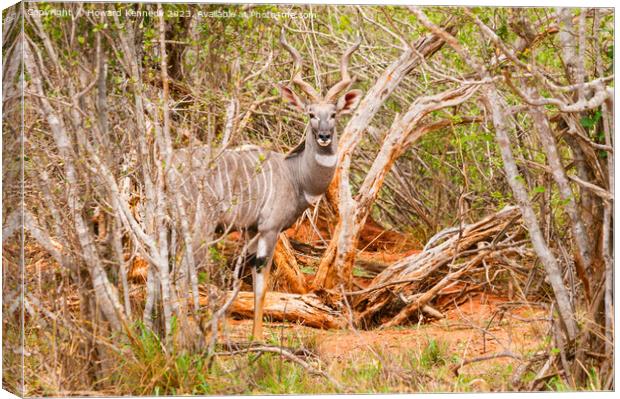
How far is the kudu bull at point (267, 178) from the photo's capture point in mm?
5254

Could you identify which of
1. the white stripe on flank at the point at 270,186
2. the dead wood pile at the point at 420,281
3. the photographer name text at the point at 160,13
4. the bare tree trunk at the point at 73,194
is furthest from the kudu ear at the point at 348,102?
the bare tree trunk at the point at 73,194

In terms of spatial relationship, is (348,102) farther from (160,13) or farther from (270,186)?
(160,13)

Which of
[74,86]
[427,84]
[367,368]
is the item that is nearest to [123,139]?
[74,86]

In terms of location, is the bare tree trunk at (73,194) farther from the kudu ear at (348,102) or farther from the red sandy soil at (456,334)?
the kudu ear at (348,102)

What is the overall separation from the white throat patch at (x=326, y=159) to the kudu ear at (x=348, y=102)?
345mm

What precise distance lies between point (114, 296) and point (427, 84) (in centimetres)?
245

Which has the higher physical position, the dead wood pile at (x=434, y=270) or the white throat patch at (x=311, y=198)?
the white throat patch at (x=311, y=198)

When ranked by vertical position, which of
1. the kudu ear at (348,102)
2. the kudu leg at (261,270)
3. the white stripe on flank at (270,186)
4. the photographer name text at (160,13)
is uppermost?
the photographer name text at (160,13)

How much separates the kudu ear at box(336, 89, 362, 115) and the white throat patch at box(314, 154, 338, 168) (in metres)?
0.35

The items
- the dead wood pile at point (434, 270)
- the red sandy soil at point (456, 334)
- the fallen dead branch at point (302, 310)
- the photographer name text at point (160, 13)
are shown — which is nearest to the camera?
the photographer name text at point (160, 13)

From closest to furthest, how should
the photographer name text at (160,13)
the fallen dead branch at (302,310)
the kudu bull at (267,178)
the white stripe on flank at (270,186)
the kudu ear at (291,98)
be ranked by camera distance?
the photographer name text at (160,13)
the kudu bull at (267,178)
the kudu ear at (291,98)
the fallen dead branch at (302,310)
the white stripe on flank at (270,186)

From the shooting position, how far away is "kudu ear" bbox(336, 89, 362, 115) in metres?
6.23

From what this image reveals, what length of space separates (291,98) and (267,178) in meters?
0.69

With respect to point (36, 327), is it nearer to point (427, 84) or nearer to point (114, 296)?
point (114, 296)
